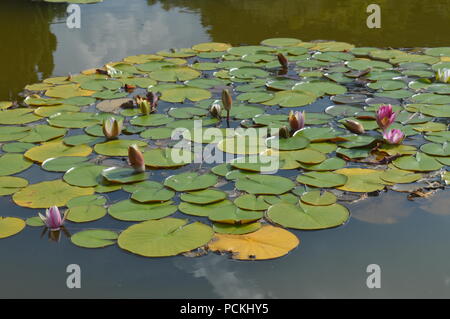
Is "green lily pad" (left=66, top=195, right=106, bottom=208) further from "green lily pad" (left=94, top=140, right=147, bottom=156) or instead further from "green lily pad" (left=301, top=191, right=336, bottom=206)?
"green lily pad" (left=301, top=191, right=336, bottom=206)

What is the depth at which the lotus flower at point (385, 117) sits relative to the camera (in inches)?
149

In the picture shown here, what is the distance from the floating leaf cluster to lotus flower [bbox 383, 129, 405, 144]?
5 centimetres

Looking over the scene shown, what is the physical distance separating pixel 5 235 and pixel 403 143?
2.48 metres

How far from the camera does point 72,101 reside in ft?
15.4

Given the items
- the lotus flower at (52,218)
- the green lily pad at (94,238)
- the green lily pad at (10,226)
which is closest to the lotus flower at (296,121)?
the green lily pad at (94,238)

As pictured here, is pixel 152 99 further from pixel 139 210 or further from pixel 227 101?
pixel 139 210

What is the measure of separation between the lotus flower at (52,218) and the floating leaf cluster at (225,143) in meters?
0.08

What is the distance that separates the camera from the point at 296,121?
12.8ft

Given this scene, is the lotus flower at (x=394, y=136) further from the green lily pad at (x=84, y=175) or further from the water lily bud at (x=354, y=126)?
the green lily pad at (x=84, y=175)

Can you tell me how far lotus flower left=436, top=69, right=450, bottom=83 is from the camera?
15.8 feet

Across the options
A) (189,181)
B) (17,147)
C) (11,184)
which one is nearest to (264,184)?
(189,181)

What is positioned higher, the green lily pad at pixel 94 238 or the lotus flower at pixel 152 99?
the lotus flower at pixel 152 99
